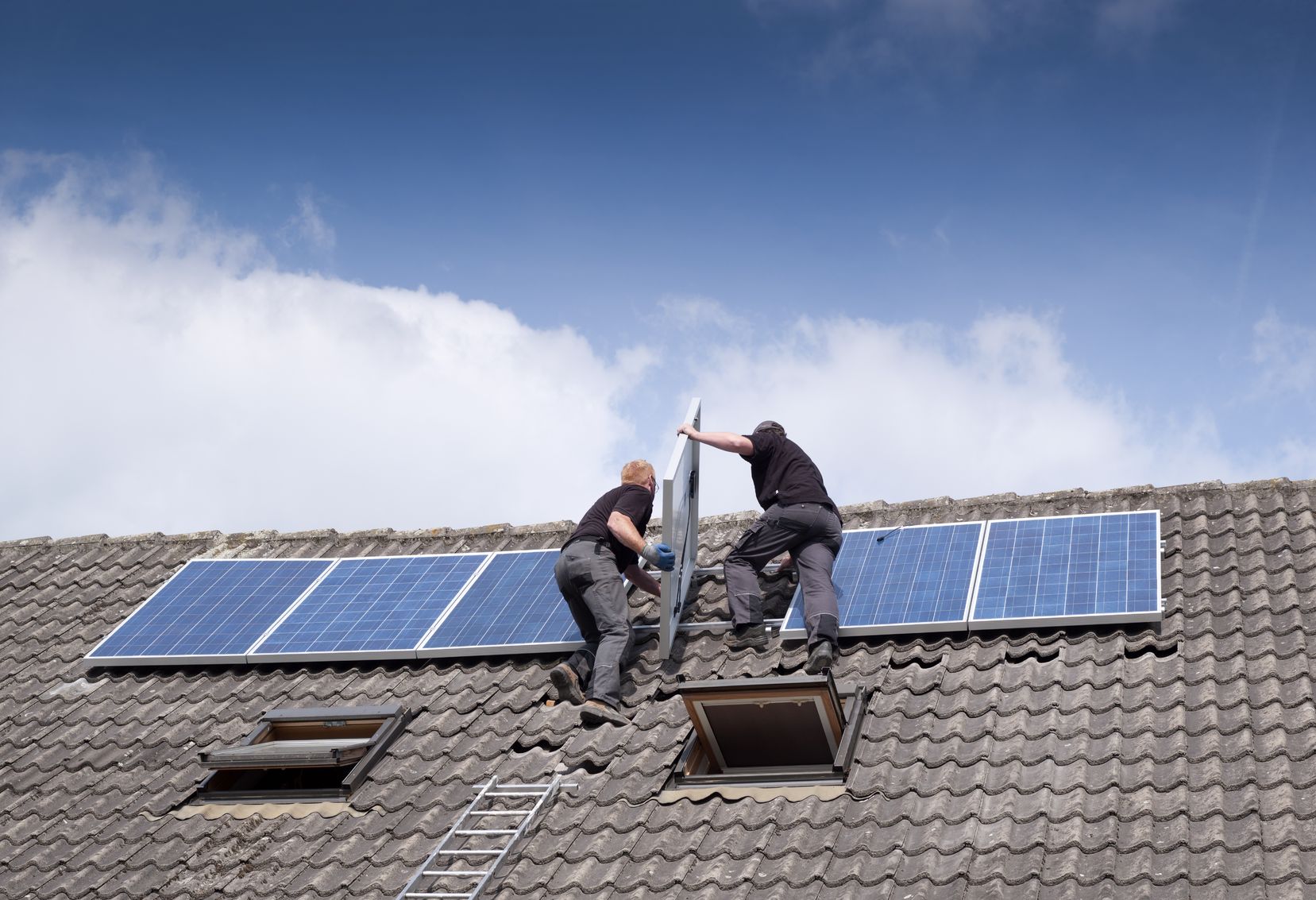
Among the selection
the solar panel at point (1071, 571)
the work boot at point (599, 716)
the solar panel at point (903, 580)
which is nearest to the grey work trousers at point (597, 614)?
the work boot at point (599, 716)

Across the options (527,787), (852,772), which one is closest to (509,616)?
(527,787)

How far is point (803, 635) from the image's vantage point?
8.65 m

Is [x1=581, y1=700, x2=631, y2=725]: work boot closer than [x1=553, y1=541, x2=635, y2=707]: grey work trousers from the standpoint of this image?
Yes

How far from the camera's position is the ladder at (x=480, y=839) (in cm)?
678

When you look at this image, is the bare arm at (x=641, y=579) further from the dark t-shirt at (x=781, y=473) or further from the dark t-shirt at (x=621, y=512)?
the dark t-shirt at (x=781, y=473)

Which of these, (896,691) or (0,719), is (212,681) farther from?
(896,691)

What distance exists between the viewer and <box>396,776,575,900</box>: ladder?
678 cm

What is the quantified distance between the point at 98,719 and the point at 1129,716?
6657 mm

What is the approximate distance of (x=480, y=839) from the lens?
7211 mm

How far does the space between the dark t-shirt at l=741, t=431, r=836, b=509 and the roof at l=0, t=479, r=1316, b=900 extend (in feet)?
2.35

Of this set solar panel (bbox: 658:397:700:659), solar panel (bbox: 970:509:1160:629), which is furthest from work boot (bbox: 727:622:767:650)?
solar panel (bbox: 970:509:1160:629)

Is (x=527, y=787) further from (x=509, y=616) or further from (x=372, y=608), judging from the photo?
(x=372, y=608)

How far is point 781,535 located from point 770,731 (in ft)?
5.98

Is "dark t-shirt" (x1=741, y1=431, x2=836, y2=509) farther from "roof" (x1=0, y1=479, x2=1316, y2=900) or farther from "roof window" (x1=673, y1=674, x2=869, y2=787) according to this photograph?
"roof window" (x1=673, y1=674, x2=869, y2=787)
